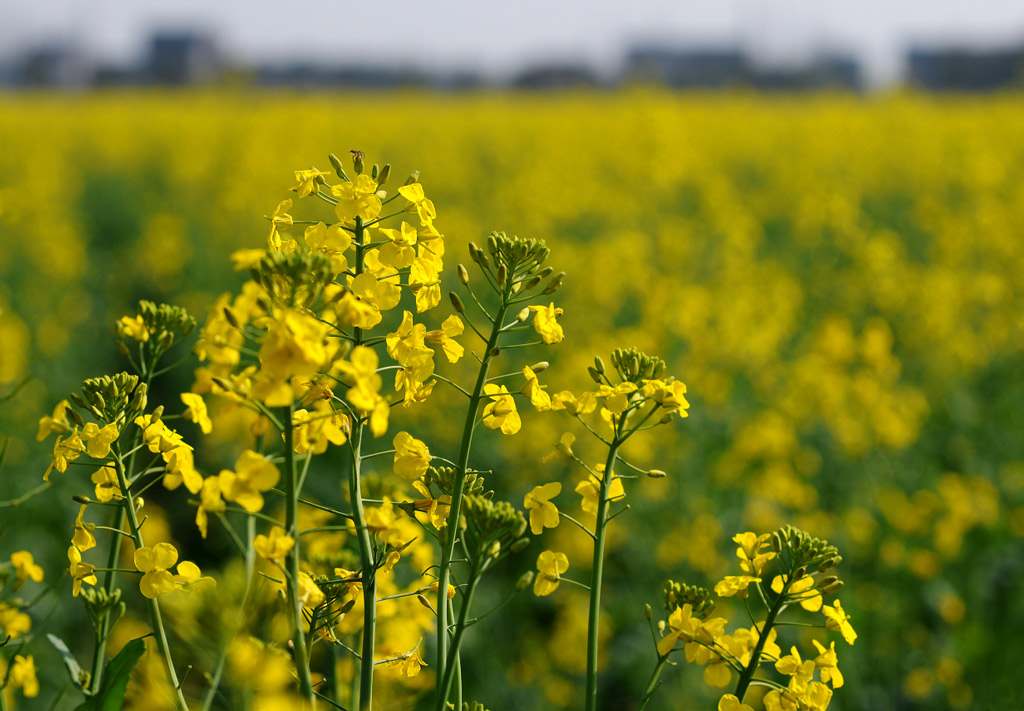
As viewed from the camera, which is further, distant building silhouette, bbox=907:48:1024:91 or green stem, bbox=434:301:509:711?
distant building silhouette, bbox=907:48:1024:91

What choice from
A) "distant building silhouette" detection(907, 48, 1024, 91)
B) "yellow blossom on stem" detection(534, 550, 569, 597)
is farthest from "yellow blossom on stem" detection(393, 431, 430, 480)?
"distant building silhouette" detection(907, 48, 1024, 91)

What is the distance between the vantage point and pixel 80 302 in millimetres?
6652

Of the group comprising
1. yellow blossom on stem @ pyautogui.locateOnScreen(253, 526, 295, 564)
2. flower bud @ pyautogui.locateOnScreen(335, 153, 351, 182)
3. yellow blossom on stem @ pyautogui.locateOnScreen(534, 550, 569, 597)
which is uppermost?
flower bud @ pyautogui.locateOnScreen(335, 153, 351, 182)

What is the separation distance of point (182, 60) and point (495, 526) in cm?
5635

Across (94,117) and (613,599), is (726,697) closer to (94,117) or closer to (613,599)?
(613,599)

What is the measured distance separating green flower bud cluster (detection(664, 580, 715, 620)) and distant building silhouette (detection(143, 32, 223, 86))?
20564mm

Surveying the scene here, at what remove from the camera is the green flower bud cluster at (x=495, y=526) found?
76 centimetres

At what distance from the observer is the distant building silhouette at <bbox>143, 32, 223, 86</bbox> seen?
3628cm

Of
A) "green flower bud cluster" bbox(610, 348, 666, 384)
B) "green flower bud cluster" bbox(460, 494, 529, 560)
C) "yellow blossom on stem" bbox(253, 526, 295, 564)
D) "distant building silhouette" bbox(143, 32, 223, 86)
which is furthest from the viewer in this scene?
"distant building silhouette" bbox(143, 32, 223, 86)

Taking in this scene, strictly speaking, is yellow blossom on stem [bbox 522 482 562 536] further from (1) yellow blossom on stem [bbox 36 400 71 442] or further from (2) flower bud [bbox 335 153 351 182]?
(1) yellow blossom on stem [bbox 36 400 71 442]

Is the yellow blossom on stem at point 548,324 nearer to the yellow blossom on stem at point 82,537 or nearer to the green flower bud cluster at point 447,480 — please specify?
the green flower bud cluster at point 447,480

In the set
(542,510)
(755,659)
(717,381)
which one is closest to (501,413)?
(542,510)

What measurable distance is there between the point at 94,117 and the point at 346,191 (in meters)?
20.5

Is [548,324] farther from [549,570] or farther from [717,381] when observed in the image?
[717,381]
